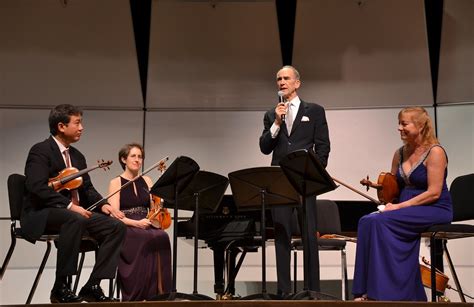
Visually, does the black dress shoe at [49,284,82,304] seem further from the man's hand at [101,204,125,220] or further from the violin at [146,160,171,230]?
the violin at [146,160,171,230]

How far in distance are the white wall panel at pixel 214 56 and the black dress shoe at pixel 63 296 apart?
337 cm

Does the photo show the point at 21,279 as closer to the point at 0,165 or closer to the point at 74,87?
the point at 0,165

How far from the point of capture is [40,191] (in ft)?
14.8

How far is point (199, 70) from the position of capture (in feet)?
24.4

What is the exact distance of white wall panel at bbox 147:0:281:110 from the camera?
7.38 m

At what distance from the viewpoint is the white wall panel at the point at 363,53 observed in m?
7.25

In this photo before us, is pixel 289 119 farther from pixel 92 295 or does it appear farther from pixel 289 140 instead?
pixel 92 295

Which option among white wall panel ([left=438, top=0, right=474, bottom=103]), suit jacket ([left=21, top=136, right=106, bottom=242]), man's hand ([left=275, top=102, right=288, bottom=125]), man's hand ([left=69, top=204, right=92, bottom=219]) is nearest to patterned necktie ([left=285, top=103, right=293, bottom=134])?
man's hand ([left=275, top=102, right=288, bottom=125])

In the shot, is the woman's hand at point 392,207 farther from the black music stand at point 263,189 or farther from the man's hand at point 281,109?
the man's hand at point 281,109

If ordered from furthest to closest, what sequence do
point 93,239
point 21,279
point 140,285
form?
point 21,279 < point 140,285 < point 93,239

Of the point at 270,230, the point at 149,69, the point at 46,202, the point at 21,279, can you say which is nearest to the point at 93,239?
the point at 46,202

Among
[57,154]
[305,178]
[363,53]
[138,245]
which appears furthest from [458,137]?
[57,154]

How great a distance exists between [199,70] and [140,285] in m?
2.97

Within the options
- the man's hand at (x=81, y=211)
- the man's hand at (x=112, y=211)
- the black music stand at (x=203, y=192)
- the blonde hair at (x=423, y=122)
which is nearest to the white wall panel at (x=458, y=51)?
the blonde hair at (x=423, y=122)
